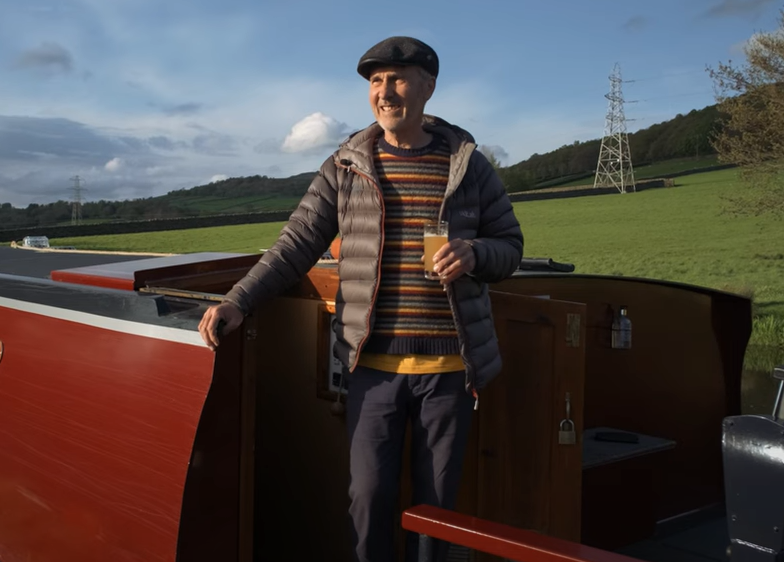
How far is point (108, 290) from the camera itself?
2.94 meters

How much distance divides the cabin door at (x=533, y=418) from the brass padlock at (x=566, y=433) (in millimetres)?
16

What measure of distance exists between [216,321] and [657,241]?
28004 millimetres

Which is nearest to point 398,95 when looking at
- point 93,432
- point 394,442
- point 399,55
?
point 399,55

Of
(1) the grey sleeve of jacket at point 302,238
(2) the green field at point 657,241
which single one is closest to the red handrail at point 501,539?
(1) the grey sleeve of jacket at point 302,238

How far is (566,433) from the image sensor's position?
2.96 meters

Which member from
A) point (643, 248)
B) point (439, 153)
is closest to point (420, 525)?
point (439, 153)

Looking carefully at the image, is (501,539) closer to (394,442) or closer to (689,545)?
(394,442)

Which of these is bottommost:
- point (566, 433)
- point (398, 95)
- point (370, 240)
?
point (566, 433)

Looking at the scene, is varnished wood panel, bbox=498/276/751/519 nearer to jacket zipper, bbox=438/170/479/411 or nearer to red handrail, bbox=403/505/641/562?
jacket zipper, bbox=438/170/479/411

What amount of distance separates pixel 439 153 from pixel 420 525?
1.18m

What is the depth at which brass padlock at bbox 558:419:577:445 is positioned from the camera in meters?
2.96

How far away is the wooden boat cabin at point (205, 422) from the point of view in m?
2.62

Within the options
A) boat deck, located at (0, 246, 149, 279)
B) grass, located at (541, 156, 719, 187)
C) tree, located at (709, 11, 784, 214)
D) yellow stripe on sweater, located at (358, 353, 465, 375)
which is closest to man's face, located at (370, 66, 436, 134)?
yellow stripe on sweater, located at (358, 353, 465, 375)

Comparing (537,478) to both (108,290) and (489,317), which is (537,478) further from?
(108,290)
